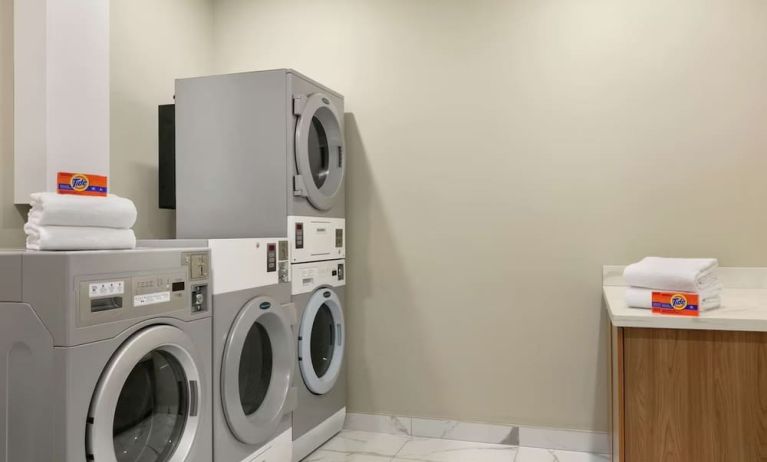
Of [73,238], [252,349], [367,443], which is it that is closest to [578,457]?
[367,443]

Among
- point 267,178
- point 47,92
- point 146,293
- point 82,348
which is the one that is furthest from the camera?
point 267,178

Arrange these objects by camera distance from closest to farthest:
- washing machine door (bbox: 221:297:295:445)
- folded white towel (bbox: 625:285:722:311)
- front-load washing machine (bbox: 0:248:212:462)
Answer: front-load washing machine (bbox: 0:248:212:462), folded white towel (bbox: 625:285:722:311), washing machine door (bbox: 221:297:295:445)

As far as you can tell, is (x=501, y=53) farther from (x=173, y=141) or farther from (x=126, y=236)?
(x=126, y=236)

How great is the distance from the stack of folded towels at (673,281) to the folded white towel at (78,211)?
1.62 m

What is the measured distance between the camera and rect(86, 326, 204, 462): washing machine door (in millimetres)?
1479

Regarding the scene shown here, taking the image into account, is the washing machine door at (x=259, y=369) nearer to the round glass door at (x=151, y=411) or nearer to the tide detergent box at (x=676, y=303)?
the round glass door at (x=151, y=411)

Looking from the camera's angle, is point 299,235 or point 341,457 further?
point 341,457

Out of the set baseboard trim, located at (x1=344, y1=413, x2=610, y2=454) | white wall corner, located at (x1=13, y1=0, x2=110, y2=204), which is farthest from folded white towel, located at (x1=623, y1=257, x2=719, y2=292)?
white wall corner, located at (x1=13, y1=0, x2=110, y2=204)

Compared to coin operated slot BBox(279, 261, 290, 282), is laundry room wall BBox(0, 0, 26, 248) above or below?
above

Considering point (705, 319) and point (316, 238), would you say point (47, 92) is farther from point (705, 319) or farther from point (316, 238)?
point (705, 319)

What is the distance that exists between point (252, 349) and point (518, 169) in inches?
59.8

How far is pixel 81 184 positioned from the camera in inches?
63.9

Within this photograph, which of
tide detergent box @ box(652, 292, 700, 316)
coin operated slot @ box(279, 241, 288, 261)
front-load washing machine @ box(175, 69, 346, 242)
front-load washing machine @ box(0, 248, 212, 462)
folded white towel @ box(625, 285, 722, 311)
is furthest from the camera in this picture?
front-load washing machine @ box(175, 69, 346, 242)

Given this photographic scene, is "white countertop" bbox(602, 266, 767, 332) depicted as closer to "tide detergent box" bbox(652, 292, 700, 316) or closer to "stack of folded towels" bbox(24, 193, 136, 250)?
"tide detergent box" bbox(652, 292, 700, 316)
